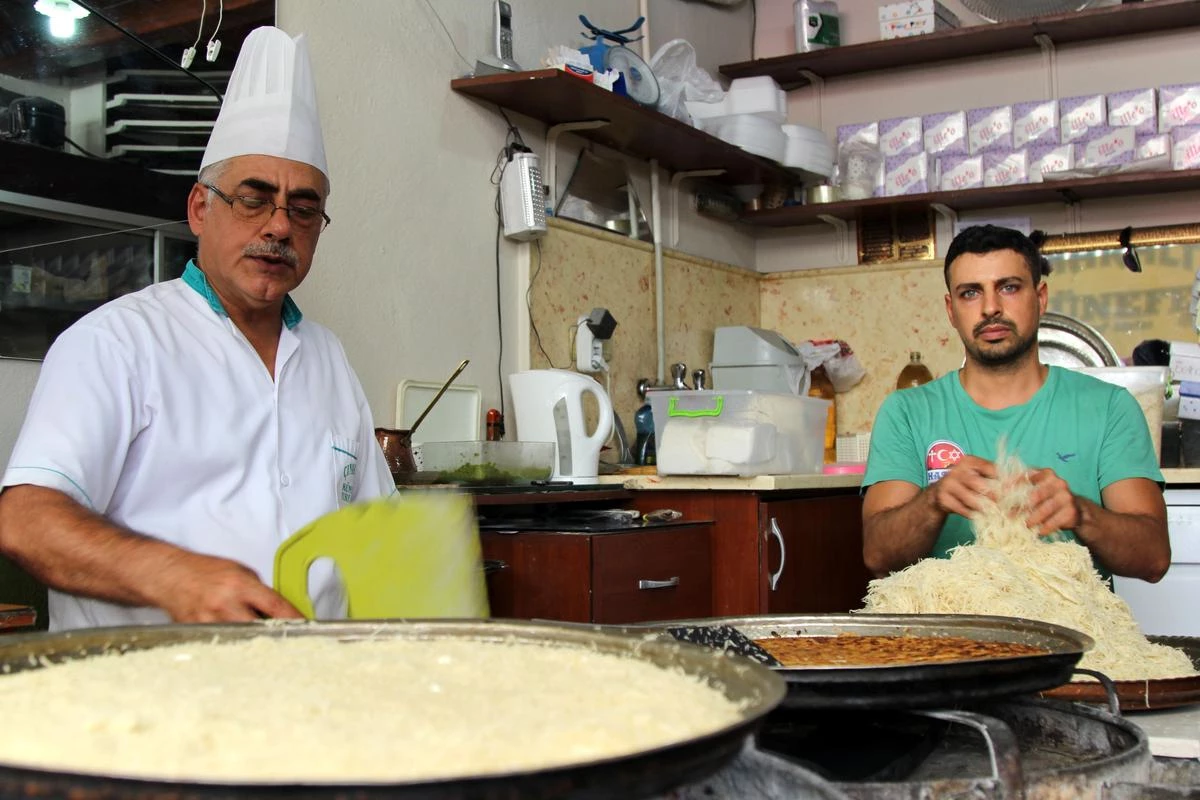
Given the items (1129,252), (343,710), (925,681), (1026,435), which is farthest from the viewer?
(1129,252)

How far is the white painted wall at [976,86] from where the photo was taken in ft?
15.3

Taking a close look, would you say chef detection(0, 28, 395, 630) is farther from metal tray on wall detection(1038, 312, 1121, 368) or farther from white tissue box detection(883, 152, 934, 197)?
metal tray on wall detection(1038, 312, 1121, 368)

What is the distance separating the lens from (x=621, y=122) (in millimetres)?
3891

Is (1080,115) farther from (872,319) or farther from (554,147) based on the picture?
(554,147)

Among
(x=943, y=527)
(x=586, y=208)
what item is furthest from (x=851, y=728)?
(x=586, y=208)

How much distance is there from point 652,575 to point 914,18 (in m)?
2.94

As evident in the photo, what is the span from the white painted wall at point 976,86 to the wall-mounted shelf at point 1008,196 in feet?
0.29

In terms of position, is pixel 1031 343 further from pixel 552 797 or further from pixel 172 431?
pixel 552 797

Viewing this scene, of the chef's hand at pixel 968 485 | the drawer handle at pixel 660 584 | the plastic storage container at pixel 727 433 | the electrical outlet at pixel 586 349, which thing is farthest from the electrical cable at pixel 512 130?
the chef's hand at pixel 968 485

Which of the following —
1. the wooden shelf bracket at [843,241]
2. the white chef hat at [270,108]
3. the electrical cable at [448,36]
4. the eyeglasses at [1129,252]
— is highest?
the electrical cable at [448,36]

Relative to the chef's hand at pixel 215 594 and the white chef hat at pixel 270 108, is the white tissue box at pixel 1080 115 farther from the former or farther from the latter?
the chef's hand at pixel 215 594

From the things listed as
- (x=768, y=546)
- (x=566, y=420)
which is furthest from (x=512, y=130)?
(x=768, y=546)

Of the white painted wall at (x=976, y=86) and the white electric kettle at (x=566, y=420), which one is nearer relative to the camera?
the white electric kettle at (x=566, y=420)

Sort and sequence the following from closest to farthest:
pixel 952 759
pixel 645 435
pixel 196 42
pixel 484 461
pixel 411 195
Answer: pixel 952 759 → pixel 196 42 → pixel 484 461 → pixel 411 195 → pixel 645 435
